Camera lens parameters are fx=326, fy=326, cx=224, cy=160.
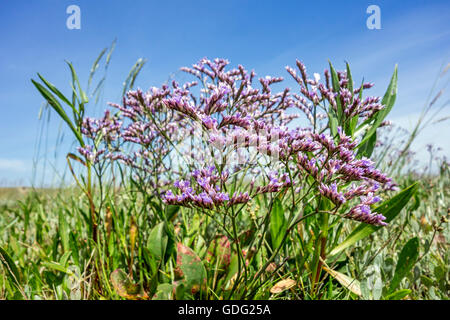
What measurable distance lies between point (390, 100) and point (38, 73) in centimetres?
194

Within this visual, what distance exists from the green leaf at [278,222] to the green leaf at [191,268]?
0.50 m

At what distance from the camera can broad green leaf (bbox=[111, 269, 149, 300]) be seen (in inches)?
71.6

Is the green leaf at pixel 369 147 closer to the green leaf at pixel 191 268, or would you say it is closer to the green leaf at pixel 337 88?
the green leaf at pixel 337 88

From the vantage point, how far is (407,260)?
179cm

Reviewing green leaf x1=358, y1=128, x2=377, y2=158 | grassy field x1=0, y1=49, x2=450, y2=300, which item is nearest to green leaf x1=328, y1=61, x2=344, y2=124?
grassy field x1=0, y1=49, x2=450, y2=300

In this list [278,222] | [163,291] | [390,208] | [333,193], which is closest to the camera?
[333,193]

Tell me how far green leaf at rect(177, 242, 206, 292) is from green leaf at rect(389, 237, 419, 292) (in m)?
1.05

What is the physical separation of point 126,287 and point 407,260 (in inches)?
61.6

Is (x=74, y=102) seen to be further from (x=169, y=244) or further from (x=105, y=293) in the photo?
(x=105, y=293)

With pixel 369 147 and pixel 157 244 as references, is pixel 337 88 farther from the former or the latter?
pixel 157 244

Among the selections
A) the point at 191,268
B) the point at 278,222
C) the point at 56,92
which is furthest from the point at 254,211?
the point at 56,92

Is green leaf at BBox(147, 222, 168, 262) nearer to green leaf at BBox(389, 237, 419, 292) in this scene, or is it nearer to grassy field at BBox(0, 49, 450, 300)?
grassy field at BBox(0, 49, 450, 300)
